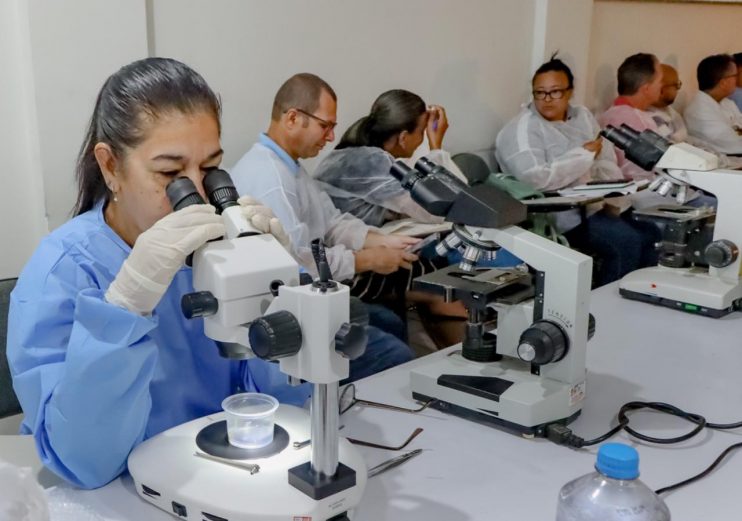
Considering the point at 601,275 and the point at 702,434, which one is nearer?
the point at 702,434

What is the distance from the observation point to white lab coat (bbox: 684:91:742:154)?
16.4 ft

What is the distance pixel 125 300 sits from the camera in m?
0.99

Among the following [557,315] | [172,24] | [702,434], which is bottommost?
[702,434]

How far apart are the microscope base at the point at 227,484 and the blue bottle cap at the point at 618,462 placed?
0.29 metres

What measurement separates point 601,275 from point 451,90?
1158 mm

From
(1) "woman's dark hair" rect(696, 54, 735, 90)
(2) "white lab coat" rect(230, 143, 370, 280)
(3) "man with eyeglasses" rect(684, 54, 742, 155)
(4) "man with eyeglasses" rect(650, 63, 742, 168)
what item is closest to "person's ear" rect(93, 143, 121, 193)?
(2) "white lab coat" rect(230, 143, 370, 280)

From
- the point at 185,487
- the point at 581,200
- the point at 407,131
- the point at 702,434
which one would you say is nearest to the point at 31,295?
the point at 185,487

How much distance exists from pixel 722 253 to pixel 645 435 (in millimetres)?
814

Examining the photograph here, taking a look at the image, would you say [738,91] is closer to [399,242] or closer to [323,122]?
[399,242]

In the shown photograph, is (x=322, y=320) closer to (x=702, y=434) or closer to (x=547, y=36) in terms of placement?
(x=702, y=434)

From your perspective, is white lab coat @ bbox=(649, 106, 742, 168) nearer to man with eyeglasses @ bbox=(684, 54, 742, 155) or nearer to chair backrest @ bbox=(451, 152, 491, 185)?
man with eyeglasses @ bbox=(684, 54, 742, 155)

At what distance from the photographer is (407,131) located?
3121 millimetres

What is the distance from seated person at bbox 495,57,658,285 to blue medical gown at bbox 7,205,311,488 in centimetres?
276

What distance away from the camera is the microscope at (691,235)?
1849 mm
